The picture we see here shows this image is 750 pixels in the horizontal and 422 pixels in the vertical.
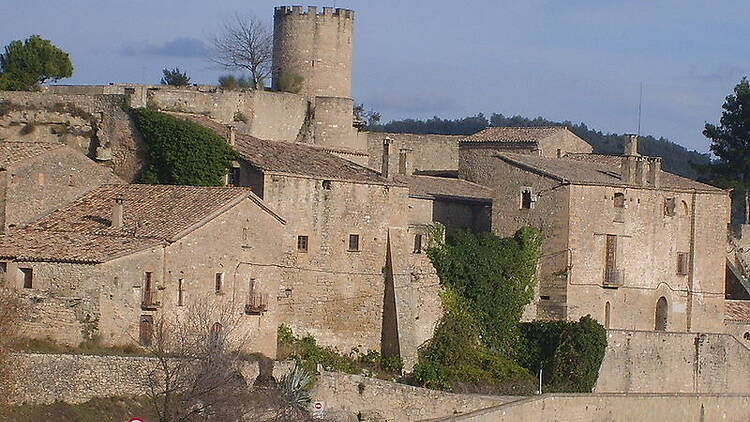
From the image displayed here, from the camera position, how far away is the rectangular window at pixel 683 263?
52594 mm

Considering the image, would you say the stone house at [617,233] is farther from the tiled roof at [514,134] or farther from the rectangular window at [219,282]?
the rectangular window at [219,282]

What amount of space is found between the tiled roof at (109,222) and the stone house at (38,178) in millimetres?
293

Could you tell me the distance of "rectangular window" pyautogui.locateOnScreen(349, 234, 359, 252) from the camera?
45.2 metres

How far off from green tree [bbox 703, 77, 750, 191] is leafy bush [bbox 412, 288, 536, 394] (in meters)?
23.2

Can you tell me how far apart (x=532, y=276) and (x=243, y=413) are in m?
14.8

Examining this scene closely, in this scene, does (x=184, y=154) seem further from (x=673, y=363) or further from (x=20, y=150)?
(x=673, y=363)

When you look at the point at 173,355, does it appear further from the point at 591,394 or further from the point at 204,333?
the point at 591,394

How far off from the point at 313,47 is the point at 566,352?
13.5 meters

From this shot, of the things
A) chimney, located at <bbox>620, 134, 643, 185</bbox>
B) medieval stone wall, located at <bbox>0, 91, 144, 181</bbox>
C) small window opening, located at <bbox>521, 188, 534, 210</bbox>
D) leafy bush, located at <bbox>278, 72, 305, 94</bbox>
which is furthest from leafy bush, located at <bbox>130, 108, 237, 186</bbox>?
chimney, located at <bbox>620, 134, 643, 185</bbox>

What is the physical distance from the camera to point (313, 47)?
55625 millimetres

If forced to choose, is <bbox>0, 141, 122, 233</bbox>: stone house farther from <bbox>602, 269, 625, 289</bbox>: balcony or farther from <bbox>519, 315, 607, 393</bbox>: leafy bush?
<bbox>602, 269, 625, 289</bbox>: balcony

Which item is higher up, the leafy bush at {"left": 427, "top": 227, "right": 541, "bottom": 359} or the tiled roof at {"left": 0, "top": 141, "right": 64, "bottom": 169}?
the tiled roof at {"left": 0, "top": 141, "right": 64, "bottom": 169}

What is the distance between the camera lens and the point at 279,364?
41.3m

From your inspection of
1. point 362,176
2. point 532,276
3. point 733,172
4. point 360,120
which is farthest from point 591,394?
point 733,172
